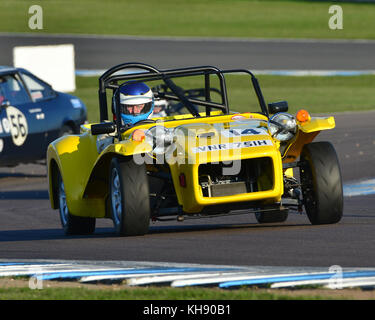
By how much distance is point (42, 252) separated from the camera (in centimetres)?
871

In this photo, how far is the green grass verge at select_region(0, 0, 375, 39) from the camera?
40469 mm

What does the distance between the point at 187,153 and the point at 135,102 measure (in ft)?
4.20

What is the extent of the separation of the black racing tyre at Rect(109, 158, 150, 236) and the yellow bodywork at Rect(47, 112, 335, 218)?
0.14 m

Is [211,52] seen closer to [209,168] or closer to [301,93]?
[301,93]

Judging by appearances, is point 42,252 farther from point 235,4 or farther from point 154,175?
point 235,4

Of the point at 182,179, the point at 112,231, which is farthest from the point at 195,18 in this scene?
the point at 182,179

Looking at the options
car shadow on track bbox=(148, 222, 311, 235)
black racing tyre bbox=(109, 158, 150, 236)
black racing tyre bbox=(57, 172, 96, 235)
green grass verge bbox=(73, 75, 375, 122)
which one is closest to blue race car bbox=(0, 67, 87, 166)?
black racing tyre bbox=(57, 172, 96, 235)

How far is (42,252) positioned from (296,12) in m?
37.6

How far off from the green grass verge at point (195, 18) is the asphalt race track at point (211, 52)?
2.07 meters

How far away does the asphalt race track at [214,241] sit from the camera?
24.9 ft

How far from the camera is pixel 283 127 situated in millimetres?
9211

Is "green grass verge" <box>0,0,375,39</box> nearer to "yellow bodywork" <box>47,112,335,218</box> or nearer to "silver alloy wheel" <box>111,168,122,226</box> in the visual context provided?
"yellow bodywork" <box>47,112,335,218</box>

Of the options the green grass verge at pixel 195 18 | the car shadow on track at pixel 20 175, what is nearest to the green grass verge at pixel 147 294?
the car shadow on track at pixel 20 175

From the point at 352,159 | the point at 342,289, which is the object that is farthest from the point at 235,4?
the point at 342,289
